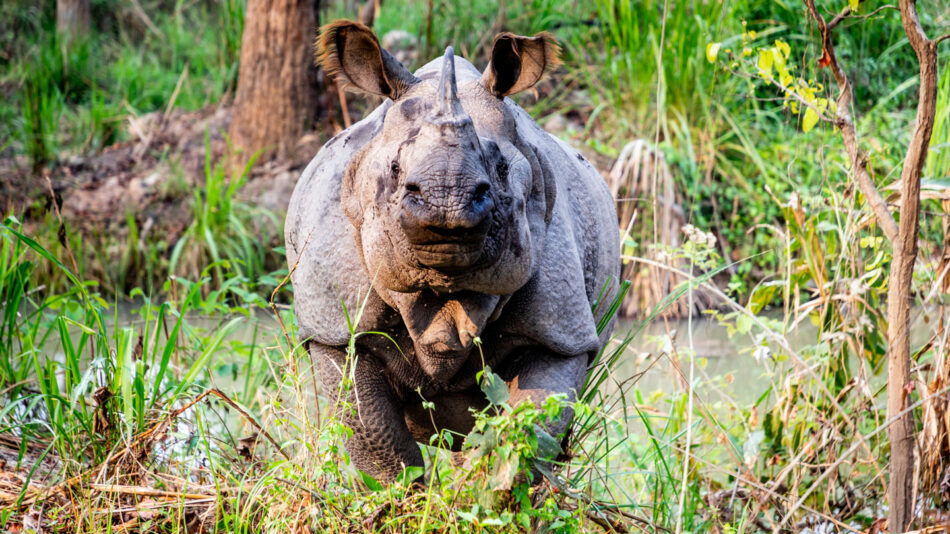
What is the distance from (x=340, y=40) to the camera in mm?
2863

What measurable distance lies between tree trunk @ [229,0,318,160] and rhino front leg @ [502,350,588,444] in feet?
19.7

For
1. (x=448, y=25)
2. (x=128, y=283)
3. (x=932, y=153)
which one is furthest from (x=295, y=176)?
(x=932, y=153)

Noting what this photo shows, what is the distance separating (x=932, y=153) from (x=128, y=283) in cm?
→ 606

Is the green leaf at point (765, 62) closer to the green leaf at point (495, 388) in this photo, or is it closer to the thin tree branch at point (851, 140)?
the thin tree branch at point (851, 140)

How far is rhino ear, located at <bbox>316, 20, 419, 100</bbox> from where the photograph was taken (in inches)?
111

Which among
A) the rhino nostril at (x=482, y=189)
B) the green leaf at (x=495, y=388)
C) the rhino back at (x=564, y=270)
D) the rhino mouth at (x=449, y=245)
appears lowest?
the green leaf at (x=495, y=388)

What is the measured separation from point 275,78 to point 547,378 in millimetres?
6311

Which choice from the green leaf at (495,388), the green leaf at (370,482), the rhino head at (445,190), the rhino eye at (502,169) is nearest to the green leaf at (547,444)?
the green leaf at (495,388)

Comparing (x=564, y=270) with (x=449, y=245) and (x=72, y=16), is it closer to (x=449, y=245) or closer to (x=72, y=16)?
(x=449, y=245)

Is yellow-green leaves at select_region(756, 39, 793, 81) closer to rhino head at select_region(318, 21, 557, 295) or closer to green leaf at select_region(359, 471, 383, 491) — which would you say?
rhino head at select_region(318, 21, 557, 295)

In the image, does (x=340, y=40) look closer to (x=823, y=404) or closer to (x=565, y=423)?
(x=565, y=423)

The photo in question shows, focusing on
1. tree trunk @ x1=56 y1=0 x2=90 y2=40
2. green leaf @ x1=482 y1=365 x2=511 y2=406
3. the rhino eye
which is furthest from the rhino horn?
tree trunk @ x1=56 y1=0 x2=90 y2=40

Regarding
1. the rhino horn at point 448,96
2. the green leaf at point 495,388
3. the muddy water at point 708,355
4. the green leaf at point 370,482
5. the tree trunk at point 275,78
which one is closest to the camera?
the rhino horn at point 448,96

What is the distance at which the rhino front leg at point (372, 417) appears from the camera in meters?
3.12
